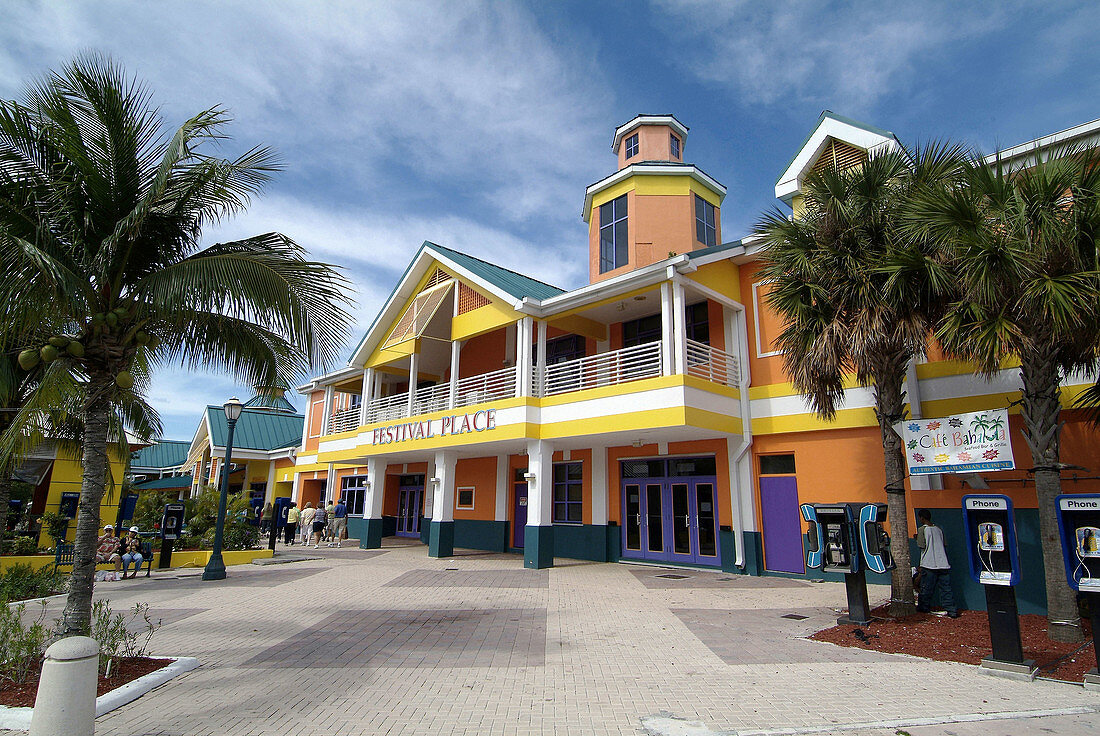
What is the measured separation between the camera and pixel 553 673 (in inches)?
257

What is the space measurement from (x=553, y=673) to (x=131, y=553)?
13.0 meters

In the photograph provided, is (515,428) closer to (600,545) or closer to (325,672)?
(600,545)

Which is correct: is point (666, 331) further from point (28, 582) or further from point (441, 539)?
point (28, 582)

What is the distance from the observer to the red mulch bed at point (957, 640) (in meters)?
6.72

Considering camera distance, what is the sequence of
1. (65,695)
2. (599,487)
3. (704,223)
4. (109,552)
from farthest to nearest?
1. (704,223)
2. (599,487)
3. (109,552)
4. (65,695)

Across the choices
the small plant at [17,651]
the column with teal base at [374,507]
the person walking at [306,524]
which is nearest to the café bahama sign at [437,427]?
the column with teal base at [374,507]

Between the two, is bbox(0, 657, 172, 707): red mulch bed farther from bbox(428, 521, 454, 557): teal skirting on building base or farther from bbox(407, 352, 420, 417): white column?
bbox(407, 352, 420, 417): white column

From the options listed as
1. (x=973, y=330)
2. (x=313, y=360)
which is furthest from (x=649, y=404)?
(x=313, y=360)

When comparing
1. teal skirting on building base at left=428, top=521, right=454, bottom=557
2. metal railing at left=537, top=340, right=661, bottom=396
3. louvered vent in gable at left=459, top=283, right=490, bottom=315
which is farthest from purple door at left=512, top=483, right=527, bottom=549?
louvered vent in gable at left=459, top=283, right=490, bottom=315

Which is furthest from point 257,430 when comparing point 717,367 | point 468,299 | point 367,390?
point 717,367

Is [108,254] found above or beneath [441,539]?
above

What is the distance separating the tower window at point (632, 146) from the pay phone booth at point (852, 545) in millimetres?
14987

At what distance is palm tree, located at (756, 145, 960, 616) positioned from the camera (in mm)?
9000

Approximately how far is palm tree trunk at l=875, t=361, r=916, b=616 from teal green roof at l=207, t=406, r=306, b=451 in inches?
1163
